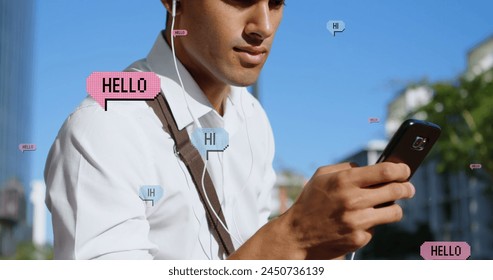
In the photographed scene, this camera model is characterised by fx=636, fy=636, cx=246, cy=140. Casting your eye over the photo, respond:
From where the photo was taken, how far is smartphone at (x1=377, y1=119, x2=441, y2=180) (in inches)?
31.5

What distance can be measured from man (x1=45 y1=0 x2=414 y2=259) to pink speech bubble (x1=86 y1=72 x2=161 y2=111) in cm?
1

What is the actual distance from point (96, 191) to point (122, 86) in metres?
0.21

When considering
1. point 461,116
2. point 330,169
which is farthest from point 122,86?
point 461,116

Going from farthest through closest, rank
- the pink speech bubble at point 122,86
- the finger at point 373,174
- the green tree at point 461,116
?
the green tree at point 461,116
the pink speech bubble at point 122,86
the finger at point 373,174

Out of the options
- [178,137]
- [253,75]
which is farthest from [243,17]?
[178,137]

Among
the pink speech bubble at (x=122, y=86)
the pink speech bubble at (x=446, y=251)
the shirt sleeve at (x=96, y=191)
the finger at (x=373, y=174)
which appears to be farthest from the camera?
the pink speech bubble at (x=446, y=251)

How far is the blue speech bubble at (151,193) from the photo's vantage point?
0.84 metres

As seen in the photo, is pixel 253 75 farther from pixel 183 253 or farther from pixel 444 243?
pixel 444 243

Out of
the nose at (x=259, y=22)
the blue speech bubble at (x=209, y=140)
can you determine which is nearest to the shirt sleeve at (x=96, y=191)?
the blue speech bubble at (x=209, y=140)

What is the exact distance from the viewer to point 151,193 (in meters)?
0.85

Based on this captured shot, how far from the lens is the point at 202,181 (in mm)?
880

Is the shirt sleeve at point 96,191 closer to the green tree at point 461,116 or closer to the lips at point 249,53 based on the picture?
the lips at point 249,53

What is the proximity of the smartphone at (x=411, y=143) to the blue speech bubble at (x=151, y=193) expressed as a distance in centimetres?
30
